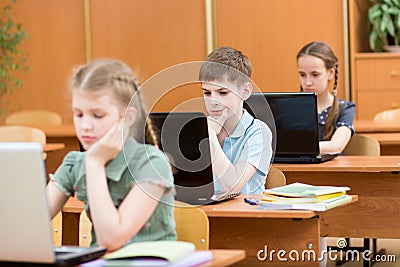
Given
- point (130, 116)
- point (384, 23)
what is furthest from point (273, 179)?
point (384, 23)

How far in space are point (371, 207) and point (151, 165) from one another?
5.90 feet

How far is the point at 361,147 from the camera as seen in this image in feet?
13.9

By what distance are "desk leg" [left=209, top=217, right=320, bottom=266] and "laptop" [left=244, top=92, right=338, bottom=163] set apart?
614 millimetres

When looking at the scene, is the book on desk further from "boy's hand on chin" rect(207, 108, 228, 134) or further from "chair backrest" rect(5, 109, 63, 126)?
"chair backrest" rect(5, 109, 63, 126)

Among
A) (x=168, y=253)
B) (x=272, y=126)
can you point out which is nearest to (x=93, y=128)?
(x=168, y=253)

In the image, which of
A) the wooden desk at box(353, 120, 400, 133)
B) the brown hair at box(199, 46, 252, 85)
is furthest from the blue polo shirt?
the wooden desk at box(353, 120, 400, 133)

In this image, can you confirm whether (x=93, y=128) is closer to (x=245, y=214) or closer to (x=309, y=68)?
(x=245, y=214)

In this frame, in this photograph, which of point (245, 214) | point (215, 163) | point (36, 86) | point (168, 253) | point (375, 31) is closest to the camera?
point (168, 253)

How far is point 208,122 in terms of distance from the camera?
110 inches

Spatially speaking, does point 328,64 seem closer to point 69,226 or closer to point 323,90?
point 323,90

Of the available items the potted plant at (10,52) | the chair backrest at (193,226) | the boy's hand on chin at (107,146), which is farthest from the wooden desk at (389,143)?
the potted plant at (10,52)

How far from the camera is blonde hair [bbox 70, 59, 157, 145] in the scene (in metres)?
2.17

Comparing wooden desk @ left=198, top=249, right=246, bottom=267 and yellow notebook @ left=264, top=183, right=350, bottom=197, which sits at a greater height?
yellow notebook @ left=264, top=183, right=350, bottom=197

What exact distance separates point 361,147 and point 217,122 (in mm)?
A: 1416
